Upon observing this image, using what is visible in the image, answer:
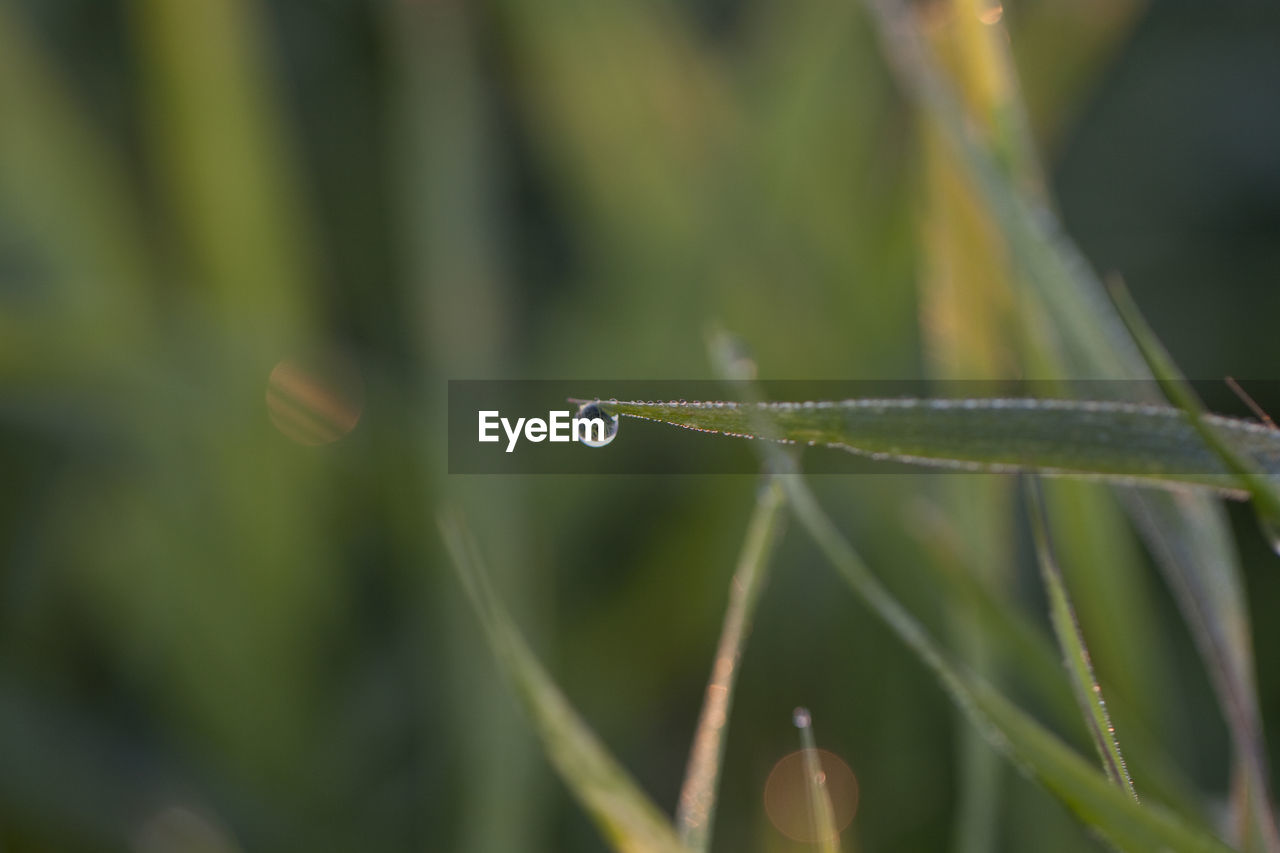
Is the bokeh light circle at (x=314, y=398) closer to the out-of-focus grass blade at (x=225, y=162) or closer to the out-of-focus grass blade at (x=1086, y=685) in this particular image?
the out-of-focus grass blade at (x=225, y=162)

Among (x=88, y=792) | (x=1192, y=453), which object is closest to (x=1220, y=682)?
(x=1192, y=453)

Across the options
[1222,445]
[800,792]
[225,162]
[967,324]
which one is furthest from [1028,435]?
[225,162]

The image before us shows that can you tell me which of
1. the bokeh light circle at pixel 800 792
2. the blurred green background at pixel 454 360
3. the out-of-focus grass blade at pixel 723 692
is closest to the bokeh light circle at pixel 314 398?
the blurred green background at pixel 454 360

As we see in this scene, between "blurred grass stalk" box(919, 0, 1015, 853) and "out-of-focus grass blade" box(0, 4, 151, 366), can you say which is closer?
"blurred grass stalk" box(919, 0, 1015, 853)

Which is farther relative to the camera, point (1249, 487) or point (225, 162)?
point (225, 162)

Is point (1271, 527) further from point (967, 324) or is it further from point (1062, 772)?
point (967, 324)

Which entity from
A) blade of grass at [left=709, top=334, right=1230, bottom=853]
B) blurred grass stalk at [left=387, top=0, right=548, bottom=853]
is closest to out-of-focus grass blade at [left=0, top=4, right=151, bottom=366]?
blurred grass stalk at [left=387, top=0, right=548, bottom=853]

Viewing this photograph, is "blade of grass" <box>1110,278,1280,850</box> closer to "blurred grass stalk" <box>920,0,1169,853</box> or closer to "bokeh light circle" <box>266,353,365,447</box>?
"blurred grass stalk" <box>920,0,1169,853</box>
